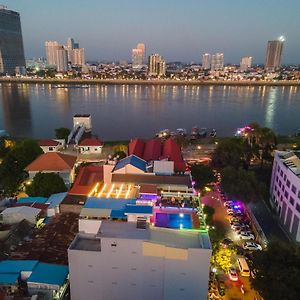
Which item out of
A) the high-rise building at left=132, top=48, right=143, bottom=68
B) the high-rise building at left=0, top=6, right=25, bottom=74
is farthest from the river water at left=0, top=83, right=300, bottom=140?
the high-rise building at left=132, top=48, right=143, bottom=68

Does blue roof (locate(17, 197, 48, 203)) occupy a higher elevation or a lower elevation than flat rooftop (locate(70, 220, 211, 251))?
lower

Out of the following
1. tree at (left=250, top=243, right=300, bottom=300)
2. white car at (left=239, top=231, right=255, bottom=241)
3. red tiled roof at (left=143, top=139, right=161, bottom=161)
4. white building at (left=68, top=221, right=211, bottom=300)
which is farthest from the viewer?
red tiled roof at (left=143, top=139, right=161, bottom=161)

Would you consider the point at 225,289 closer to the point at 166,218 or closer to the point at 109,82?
the point at 166,218

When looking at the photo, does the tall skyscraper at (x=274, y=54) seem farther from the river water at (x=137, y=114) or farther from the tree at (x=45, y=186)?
the tree at (x=45, y=186)

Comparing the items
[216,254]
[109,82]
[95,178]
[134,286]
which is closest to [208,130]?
[95,178]

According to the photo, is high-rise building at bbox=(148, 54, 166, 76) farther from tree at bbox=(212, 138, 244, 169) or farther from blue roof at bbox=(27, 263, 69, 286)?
blue roof at bbox=(27, 263, 69, 286)

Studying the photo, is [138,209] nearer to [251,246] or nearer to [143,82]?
[251,246]

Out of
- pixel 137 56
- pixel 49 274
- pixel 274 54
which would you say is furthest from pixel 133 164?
pixel 137 56

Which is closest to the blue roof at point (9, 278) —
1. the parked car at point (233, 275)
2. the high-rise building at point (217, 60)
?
the parked car at point (233, 275)
